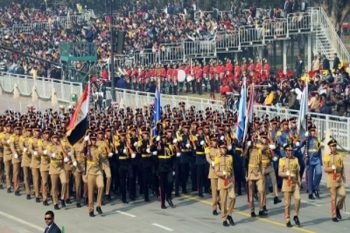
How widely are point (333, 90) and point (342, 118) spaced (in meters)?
3.72

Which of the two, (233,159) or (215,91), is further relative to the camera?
(215,91)

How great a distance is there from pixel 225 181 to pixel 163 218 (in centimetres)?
168

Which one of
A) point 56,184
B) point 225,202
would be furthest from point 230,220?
point 56,184

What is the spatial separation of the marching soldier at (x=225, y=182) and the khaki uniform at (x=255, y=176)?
73 cm

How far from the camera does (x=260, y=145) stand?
28.5 m

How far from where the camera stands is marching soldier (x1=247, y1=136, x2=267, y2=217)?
1101 inches

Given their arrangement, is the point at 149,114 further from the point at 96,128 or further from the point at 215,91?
the point at 215,91

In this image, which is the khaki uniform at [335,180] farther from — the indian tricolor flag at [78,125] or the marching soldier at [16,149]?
the marching soldier at [16,149]

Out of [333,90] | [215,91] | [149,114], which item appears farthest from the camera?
[215,91]

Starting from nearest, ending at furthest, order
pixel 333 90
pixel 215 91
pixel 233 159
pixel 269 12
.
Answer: pixel 233 159 → pixel 333 90 → pixel 215 91 → pixel 269 12

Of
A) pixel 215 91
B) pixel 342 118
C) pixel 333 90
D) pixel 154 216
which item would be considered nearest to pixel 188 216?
pixel 154 216

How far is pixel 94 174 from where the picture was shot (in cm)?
2858

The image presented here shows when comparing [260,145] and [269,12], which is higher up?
[269,12]

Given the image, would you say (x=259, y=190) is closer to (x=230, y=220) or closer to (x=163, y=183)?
(x=230, y=220)
